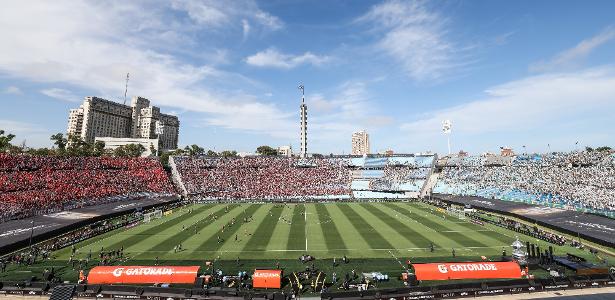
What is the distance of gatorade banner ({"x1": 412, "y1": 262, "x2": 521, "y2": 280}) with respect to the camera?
2611 centimetres

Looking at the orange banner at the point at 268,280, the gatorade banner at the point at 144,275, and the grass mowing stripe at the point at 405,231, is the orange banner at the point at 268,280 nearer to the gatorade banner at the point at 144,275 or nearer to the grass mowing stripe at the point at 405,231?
the gatorade banner at the point at 144,275

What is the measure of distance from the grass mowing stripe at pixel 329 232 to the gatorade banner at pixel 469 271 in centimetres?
1293

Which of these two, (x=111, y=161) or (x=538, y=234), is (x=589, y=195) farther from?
(x=111, y=161)

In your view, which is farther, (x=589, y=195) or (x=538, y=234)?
(x=589, y=195)

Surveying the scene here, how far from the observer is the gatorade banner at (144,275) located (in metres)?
25.5

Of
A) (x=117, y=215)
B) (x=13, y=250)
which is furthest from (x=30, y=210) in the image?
(x=13, y=250)

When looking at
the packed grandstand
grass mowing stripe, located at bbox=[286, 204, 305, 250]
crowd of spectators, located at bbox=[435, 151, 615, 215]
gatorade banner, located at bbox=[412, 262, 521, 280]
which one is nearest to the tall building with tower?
the packed grandstand

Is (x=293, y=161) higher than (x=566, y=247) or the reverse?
higher

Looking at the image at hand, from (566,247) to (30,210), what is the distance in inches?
2825

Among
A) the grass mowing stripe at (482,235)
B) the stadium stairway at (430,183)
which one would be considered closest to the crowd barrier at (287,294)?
the grass mowing stripe at (482,235)

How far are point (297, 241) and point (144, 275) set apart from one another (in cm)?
1894

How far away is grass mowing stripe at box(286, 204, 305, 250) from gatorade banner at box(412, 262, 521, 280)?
15.0 meters

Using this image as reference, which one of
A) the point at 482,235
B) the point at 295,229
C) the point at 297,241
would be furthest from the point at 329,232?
the point at 482,235

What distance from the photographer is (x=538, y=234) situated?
1688 inches
